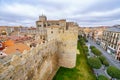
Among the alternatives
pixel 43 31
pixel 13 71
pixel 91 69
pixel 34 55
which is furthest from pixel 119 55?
pixel 13 71

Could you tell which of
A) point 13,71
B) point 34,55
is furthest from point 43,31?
point 13,71

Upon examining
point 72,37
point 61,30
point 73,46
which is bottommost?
point 73,46

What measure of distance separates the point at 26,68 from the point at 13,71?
1.88 metres

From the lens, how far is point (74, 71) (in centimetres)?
1995

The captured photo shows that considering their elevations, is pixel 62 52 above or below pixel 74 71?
above

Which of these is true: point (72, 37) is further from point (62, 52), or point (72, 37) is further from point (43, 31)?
point (43, 31)

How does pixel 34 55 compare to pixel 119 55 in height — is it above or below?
above

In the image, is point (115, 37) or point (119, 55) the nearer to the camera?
point (119, 55)

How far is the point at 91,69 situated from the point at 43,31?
24299mm

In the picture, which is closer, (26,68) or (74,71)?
(26,68)

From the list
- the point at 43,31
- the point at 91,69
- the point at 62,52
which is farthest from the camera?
the point at 43,31

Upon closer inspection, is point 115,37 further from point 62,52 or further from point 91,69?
point 62,52

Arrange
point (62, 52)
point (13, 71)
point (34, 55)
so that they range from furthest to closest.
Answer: point (62, 52)
point (34, 55)
point (13, 71)

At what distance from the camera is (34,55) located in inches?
440
